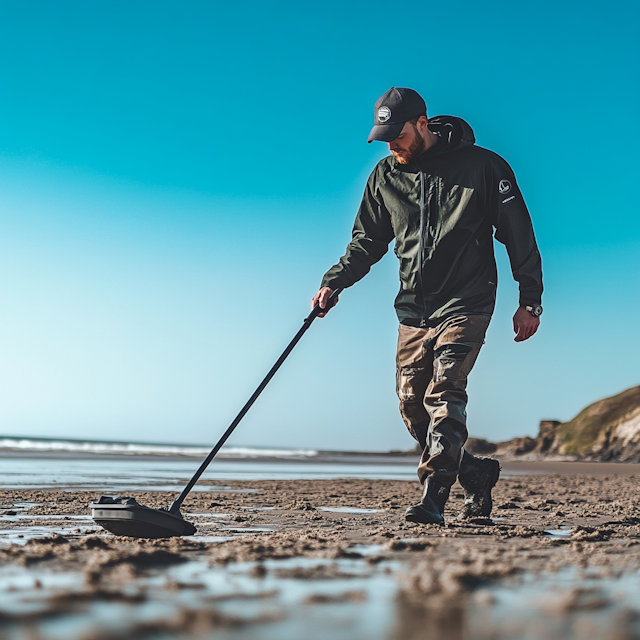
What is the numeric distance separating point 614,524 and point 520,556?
5.28 ft

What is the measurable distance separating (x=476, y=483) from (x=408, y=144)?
200cm

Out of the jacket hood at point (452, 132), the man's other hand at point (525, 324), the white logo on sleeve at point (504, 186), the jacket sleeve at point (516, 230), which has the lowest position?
the man's other hand at point (525, 324)

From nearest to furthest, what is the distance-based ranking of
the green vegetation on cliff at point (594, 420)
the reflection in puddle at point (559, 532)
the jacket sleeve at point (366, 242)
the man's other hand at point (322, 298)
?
the reflection in puddle at point (559, 532) → the man's other hand at point (322, 298) → the jacket sleeve at point (366, 242) → the green vegetation on cliff at point (594, 420)

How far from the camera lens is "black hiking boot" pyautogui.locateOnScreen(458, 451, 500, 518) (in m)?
4.21

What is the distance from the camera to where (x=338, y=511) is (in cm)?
464

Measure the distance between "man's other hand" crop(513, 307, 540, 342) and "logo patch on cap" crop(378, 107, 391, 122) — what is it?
133 centimetres

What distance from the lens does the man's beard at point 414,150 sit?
4.12m

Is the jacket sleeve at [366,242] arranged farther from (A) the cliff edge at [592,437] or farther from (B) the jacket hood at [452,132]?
(A) the cliff edge at [592,437]

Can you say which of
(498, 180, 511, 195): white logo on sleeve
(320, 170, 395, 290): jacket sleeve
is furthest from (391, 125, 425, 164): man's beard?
(498, 180, 511, 195): white logo on sleeve

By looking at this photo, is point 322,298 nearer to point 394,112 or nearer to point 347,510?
point 394,112

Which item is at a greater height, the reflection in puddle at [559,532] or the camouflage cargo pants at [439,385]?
the camouflage cargo pants at [439,385]

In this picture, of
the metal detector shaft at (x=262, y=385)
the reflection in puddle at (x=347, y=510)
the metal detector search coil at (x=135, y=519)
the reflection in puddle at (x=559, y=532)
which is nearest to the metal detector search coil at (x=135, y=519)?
the metal detector search coil at (x=135, y=519)

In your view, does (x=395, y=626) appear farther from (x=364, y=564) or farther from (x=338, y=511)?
(x=338, y=511)

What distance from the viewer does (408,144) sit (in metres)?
4.11
